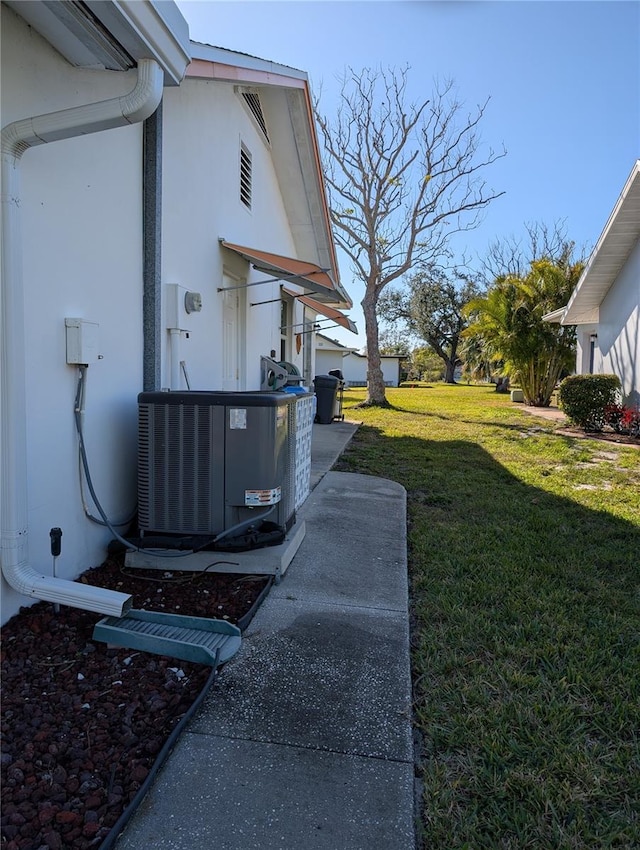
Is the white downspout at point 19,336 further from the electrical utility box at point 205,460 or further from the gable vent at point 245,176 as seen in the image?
the gable vent at point 245,176

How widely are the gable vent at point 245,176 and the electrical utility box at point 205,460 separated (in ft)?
16.0

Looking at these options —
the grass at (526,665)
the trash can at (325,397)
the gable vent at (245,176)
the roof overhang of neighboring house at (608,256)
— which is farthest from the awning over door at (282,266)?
the roof overhang of neighboring house at (608,256)

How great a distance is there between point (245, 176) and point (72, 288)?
17.1 feet

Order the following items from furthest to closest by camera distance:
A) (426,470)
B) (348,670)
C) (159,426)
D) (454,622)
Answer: (426,470) < (159,426) < (454,622) < (348,670)

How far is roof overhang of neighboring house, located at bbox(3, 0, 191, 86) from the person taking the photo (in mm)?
2574

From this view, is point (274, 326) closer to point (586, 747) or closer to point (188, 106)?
point (188, 106)

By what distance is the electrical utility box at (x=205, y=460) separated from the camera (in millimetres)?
3717

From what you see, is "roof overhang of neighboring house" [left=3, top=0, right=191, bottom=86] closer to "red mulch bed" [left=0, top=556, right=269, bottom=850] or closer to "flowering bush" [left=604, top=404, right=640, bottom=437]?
"red mulch bed" [left=0, top=556, right=269, bottom=850]

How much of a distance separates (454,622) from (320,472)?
4.37m

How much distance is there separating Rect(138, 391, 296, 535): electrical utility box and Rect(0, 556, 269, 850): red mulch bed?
59cm

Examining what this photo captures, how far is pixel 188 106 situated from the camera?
545cm

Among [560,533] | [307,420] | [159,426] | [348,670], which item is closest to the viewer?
[348,670]

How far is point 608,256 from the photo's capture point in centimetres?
1294

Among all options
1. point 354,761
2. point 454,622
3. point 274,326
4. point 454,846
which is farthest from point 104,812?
point 274,326
